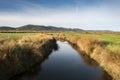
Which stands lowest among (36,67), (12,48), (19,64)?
(36,67)

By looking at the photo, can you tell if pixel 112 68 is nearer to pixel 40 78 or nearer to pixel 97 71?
pixel 97 71

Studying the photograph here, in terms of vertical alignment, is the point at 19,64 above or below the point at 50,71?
above

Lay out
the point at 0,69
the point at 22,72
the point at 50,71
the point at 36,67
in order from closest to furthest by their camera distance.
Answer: the point at 0,69 → the point at 22,72 → the point at 50,71 → the point at 36,67

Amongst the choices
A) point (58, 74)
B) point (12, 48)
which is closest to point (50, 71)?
point (58, 74)

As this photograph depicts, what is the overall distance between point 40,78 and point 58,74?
6.60 feet

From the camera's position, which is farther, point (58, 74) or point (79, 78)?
point (58, 74)

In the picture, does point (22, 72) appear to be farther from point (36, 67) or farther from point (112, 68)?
point (112, 68)

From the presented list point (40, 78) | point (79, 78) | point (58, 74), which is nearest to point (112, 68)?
point (79, 78)

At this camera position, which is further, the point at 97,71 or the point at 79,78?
the point at 97,71

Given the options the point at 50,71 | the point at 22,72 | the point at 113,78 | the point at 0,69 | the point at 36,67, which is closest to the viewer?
the point at 0,69

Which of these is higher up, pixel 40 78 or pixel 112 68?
pixel 112 68

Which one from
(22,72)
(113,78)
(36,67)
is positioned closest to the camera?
(113,78)

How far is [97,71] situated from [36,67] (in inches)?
242

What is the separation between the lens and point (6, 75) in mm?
13883
